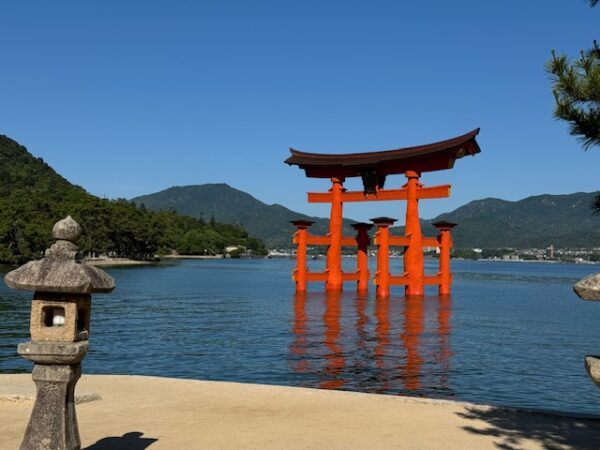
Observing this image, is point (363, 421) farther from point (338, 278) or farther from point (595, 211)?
point (338, 278)

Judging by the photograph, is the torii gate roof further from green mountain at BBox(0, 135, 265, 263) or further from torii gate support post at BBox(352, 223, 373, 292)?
green mountain at BBox(0, 135, 265, 263)

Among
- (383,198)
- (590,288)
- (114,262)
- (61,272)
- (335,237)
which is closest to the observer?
(590,288)

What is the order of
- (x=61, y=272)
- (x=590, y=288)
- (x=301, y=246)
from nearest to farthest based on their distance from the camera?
1. (x=590, y=288)
2. (x=61, y=272)
3. (x=301, y=246)

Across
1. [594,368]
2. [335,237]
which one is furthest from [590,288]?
[335,237]

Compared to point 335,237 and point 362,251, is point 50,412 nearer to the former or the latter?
point 335,237

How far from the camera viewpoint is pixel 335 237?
36.2 meters

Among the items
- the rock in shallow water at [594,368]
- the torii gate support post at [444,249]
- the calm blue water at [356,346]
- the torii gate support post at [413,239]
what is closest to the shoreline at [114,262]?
the calm blue water at [356,346]

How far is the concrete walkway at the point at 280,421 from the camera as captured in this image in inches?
264

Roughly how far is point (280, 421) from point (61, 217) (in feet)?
240

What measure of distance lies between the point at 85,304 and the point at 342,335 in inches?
595

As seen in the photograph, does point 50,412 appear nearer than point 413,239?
Yes

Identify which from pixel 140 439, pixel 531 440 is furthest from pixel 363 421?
pixel 140 439

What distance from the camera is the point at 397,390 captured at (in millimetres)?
11906

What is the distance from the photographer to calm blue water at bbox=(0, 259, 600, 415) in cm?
1284
